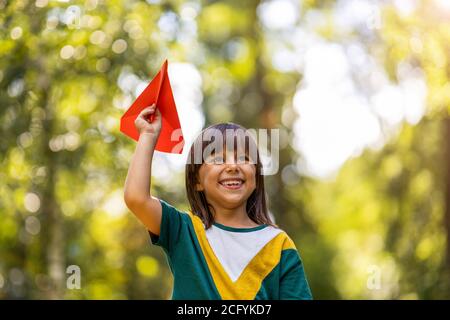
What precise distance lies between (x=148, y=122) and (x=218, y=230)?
1.20 ft

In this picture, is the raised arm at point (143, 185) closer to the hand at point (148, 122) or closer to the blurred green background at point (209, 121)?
the hand at point (148, 122)

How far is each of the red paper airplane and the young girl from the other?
0.11 feet

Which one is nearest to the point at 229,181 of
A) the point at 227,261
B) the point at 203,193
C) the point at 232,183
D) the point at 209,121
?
the point at 232,183

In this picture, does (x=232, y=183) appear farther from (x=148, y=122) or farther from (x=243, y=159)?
(x=148, y=122)

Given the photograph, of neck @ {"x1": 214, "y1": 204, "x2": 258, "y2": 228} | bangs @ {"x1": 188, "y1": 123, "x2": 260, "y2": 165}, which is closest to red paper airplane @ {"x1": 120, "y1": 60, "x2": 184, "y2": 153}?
bangs @ {"x1": 188, "y1": 123, "x2": 260, "y2": 165}

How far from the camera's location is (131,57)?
526 cm

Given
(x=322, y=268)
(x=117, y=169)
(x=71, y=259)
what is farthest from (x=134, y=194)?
(x=322, y=268)

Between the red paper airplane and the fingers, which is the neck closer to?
the red paper airplane

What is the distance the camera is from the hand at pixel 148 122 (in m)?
1.84

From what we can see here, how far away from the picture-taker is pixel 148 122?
1.87 m

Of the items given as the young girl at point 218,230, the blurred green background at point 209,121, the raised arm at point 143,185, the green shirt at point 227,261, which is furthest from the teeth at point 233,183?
the blurred green background at point 209,121

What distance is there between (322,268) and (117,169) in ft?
25.2

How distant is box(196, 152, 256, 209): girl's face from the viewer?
1.93m

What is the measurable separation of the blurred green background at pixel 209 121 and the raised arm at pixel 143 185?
8.72 ft
